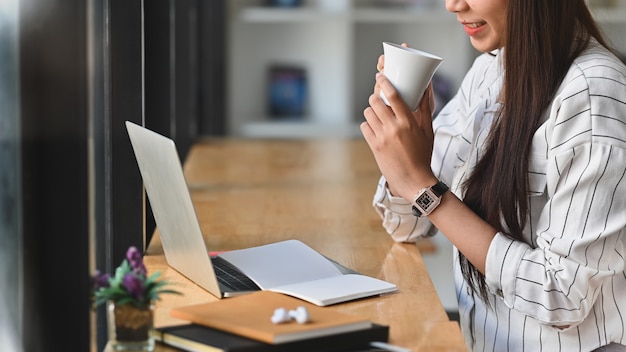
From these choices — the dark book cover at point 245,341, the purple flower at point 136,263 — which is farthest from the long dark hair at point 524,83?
the purple flower at point 136,263

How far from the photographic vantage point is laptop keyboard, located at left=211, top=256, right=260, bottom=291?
1326 millimetres

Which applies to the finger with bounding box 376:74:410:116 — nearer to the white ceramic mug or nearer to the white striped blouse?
the white ceramic mug

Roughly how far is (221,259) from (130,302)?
481mm

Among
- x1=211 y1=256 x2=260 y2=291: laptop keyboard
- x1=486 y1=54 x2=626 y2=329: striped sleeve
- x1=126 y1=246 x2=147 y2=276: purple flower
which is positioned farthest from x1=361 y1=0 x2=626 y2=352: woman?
x1=126 y1=246 x2=147 y2=276: purple flower

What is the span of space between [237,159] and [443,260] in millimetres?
1944

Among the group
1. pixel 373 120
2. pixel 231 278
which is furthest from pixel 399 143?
pixel 231 278

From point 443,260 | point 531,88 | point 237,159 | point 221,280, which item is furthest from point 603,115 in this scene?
point 443,260

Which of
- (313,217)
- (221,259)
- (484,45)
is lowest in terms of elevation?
(313,217)

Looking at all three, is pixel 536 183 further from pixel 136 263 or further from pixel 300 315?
pixel 136 263

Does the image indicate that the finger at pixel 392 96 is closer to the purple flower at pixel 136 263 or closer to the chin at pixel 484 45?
the chin at pixel 484 45

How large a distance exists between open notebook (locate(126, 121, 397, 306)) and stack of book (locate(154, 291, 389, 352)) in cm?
13

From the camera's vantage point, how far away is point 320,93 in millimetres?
4375

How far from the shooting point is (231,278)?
53.9 inches

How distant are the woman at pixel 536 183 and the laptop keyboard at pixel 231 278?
0.83ft
